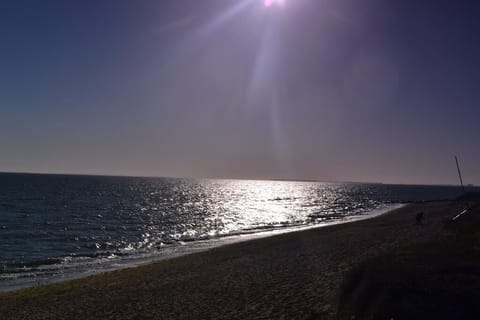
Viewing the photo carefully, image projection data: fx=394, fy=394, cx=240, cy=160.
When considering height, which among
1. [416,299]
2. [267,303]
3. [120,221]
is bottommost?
[267,303]

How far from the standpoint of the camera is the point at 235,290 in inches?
683

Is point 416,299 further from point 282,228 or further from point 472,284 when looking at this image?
point 282,228

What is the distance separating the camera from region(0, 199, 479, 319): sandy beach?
12.7m

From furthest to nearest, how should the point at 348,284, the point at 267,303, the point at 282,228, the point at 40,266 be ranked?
the point at 282,228 < the point at 40,266 < the point at 267,303 < the point at 348,284

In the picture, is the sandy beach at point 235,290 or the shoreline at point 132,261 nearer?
the sandy beach at point 235,290

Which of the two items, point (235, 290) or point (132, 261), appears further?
point (132, 261)

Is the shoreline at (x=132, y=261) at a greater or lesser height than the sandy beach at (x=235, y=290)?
greater

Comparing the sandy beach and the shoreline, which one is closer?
the sandy beach

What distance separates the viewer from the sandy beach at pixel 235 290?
1271 centimetres

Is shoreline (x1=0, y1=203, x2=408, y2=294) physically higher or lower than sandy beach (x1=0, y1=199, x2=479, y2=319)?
higher

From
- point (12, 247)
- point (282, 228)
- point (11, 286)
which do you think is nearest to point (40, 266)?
point (11, 286)

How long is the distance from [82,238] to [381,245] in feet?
94.7

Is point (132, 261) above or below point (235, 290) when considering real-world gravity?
above

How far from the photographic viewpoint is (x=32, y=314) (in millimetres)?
16203
